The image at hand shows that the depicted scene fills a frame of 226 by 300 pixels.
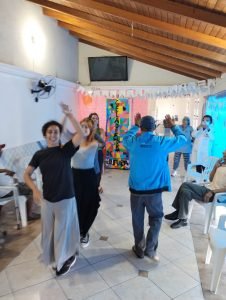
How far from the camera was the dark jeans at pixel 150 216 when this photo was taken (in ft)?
7.98

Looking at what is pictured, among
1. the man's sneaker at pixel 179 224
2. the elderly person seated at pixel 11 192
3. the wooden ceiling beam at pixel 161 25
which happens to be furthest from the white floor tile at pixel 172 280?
the wooden ceiling beam at pixel 161 25

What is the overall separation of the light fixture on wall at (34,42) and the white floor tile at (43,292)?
398 centimetres

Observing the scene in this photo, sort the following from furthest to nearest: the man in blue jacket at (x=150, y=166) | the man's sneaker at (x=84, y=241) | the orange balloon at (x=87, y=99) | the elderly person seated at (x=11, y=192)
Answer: the orange balloon at (x=87, y=99) < the elderly person seated at (x=11, y=192) < the man's sneaker at (x=84, y=241) < the man in blue jacket at (x=150, y=166)

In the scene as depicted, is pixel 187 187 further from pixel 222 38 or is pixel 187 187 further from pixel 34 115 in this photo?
pixel 34 115

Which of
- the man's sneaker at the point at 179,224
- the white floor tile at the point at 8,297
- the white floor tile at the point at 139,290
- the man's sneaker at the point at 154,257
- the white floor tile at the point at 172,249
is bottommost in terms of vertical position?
the white floor tile at the point at 8,297

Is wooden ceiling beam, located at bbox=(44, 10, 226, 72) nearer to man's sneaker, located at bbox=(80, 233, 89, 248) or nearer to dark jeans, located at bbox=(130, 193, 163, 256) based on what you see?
dark jeans, located at bbox=(130, 193, 163, 256)

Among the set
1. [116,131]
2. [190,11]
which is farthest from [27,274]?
[116,131]

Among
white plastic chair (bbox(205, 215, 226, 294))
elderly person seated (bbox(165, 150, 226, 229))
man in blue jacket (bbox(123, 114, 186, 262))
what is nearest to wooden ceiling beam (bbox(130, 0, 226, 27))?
man in blue jacket (bbox(123, 114, 186, 262))

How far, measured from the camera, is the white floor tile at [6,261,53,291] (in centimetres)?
225

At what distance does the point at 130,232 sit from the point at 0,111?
8.70 ft

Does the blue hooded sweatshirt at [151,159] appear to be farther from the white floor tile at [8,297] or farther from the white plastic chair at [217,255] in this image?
the white floor tile at [8,297]

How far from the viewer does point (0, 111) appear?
389 centimetres

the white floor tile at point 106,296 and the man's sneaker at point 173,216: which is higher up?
the man's sneaker at point 173,216

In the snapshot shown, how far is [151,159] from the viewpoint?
2318 mm
